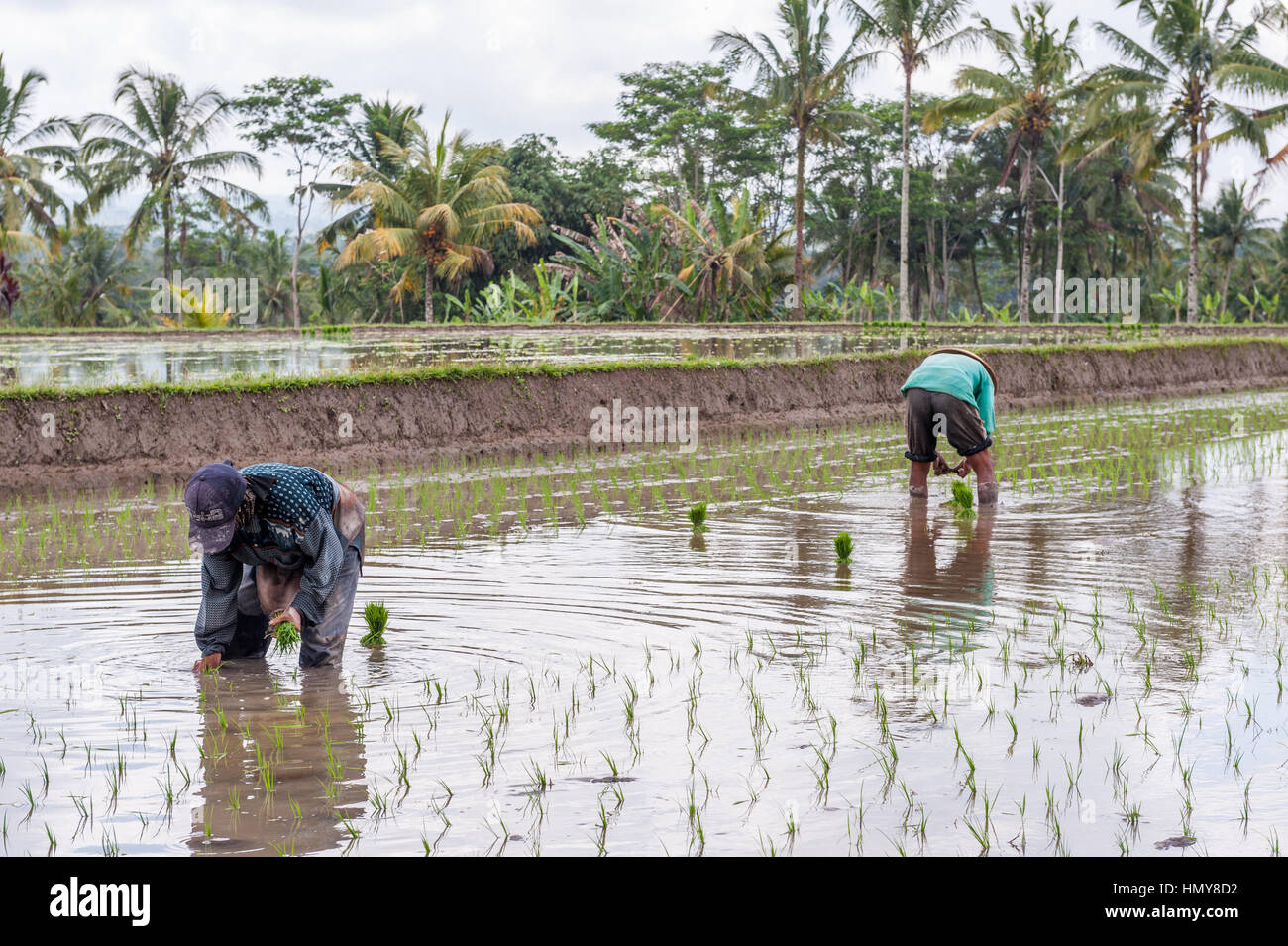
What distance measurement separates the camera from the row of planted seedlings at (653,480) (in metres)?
7.05

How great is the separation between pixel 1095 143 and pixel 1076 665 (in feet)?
101

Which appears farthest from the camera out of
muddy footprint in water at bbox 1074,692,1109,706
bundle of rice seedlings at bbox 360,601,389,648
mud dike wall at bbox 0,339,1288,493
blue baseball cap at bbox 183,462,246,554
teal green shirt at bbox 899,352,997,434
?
mud dike wall at bbox 0,339,1288,493

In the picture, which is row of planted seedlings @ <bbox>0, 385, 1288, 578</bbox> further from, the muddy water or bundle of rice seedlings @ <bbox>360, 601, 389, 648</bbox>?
bundle of rice seedlings @ <bbox>360, 601, 389, 648</bbox>

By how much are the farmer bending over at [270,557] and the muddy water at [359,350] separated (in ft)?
18.8

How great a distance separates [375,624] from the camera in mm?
4547

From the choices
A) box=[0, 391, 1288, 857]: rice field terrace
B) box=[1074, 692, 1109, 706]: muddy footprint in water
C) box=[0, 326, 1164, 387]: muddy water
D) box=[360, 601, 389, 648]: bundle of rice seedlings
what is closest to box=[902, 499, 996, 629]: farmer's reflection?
box=[0, 391, 1288, 857]: rice field terrace

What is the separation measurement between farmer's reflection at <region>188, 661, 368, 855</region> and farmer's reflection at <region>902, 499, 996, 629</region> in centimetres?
225

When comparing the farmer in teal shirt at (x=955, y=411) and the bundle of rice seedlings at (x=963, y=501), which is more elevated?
the farmer in teal shirt at (x=955, y=411)

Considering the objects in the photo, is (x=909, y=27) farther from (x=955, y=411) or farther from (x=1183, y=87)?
(x=955, y=411)

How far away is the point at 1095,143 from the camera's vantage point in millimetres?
32156

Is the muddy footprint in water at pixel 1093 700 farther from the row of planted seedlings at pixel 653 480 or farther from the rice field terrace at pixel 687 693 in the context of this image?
the row of planted seedlings at pixel 653 480

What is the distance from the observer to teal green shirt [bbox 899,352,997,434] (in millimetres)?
7457

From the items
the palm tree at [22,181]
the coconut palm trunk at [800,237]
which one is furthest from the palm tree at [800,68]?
the palm tree at [22,181]
